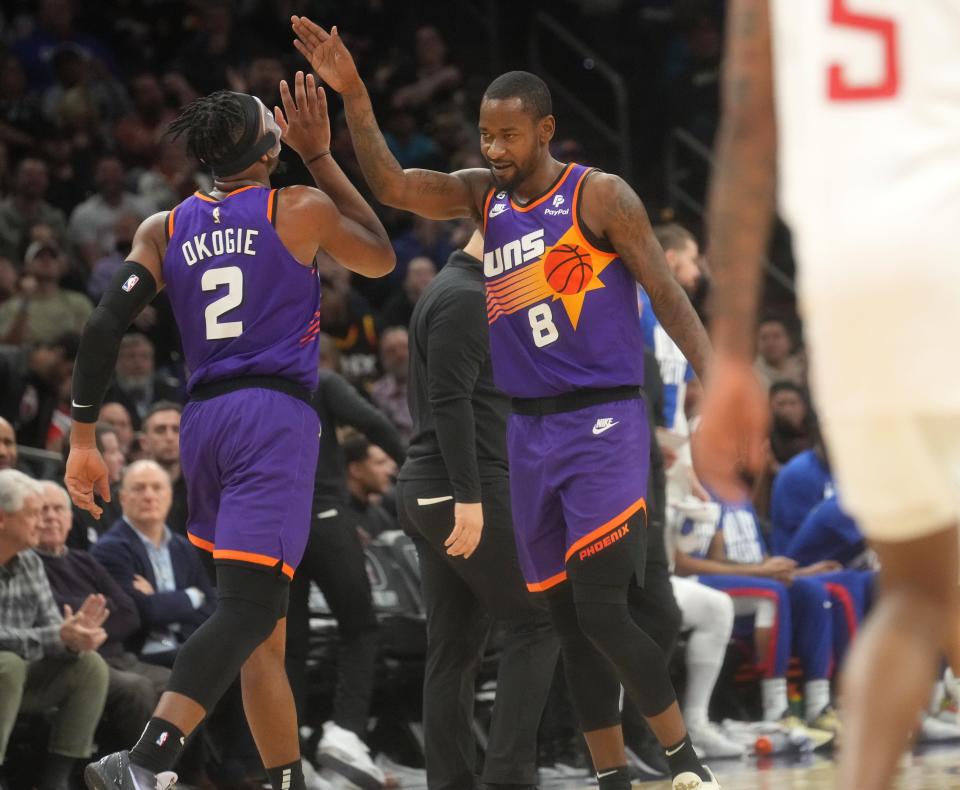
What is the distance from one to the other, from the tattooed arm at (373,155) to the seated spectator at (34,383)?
14.1ft

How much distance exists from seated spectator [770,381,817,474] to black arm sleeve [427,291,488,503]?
5.22 m

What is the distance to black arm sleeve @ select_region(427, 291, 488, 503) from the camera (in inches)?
214

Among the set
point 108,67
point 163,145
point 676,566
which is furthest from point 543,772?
point 108,67

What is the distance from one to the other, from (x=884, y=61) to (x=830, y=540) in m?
6.96

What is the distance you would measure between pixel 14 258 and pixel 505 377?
6544 mm

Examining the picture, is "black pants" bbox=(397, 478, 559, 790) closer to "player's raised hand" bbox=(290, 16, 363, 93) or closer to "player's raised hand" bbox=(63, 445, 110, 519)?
"player's raised hand" bbox=(63, 445, 110, 519)

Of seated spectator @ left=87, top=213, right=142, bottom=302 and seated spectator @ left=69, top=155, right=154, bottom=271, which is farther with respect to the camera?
seated spectator @ left=69, top=155, right=154, bottom=271

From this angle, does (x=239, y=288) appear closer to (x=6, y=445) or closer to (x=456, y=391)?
(x=456, y=391)

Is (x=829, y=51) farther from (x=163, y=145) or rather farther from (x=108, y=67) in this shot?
(x=108, y=67)

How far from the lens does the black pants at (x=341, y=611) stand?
7.13 meters

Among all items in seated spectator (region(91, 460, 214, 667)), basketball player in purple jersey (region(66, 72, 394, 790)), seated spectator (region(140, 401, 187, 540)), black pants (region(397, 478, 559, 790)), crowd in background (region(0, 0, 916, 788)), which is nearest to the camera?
basketball player in purple jersey (region(66, 72, 394, 790))

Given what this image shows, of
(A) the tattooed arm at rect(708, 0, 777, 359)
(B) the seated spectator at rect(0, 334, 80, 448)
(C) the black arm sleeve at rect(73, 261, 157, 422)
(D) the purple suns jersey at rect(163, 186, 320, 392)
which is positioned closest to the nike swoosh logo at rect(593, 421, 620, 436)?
(D) the purple suns jersey at rect(163, 186, 320, 392)

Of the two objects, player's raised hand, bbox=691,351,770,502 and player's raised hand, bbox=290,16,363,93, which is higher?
player's raised hand, bbox=290,16,363,93

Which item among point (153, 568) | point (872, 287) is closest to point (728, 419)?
A: point (872, 287)
